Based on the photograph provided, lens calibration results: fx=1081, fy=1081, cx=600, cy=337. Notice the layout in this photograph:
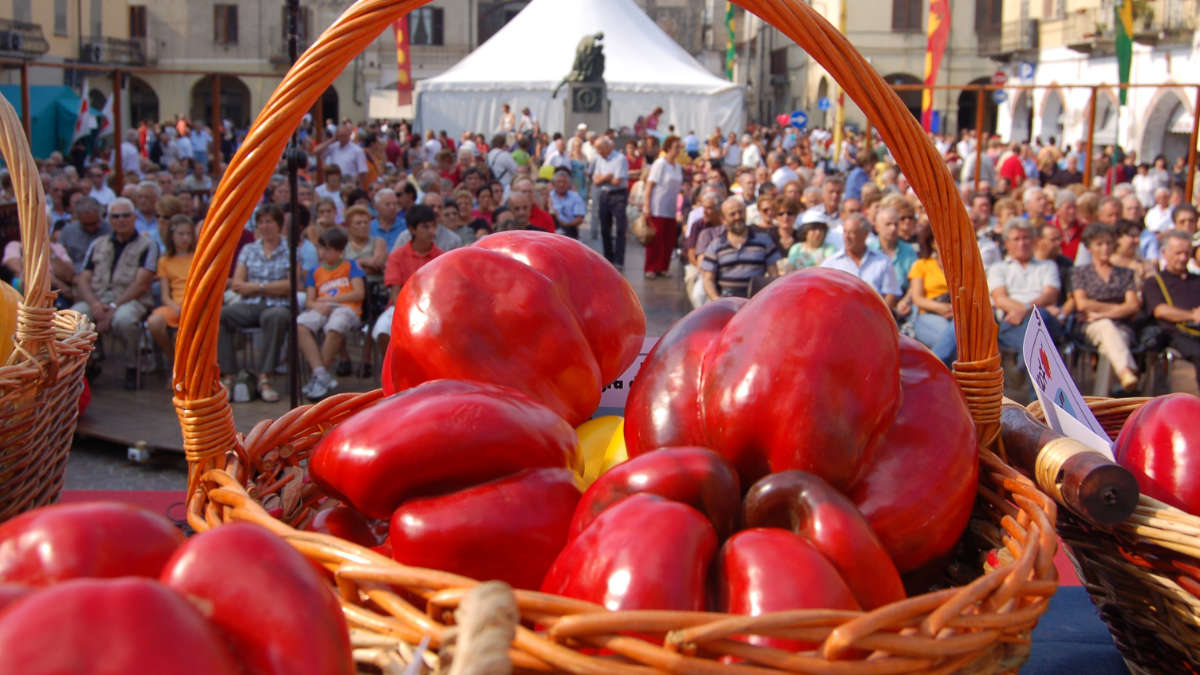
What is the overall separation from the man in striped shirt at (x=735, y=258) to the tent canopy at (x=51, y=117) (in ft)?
42.6

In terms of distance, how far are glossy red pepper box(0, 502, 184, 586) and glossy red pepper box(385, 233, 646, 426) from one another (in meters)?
0.64

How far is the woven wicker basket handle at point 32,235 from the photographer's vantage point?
5.82 ft

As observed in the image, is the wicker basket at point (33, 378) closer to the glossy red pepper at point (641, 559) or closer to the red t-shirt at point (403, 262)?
the glossy red pepper at point (641, 559)

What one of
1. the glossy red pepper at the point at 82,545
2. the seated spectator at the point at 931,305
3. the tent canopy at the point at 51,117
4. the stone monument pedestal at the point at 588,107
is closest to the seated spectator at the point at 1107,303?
the seated spectator at the point at 931,305

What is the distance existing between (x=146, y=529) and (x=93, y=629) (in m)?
0.13

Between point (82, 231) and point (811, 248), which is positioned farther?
point (82, 231)

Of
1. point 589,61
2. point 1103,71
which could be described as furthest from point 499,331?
point 1103,71

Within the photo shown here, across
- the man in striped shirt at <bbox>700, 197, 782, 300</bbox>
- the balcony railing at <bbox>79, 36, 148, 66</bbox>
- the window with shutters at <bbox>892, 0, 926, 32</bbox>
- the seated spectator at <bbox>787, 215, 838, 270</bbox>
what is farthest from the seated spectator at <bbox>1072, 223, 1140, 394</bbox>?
the balcony railing at <bbox>79, 36, 148, 66</bbox>

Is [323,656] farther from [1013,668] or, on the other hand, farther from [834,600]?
[1013,668]

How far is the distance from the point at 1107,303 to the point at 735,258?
7.16 ft

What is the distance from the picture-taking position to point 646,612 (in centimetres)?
79

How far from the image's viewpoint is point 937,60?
12758 mm

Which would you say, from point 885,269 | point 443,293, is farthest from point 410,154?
point 443,293

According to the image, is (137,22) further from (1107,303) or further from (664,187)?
(1107,303)
